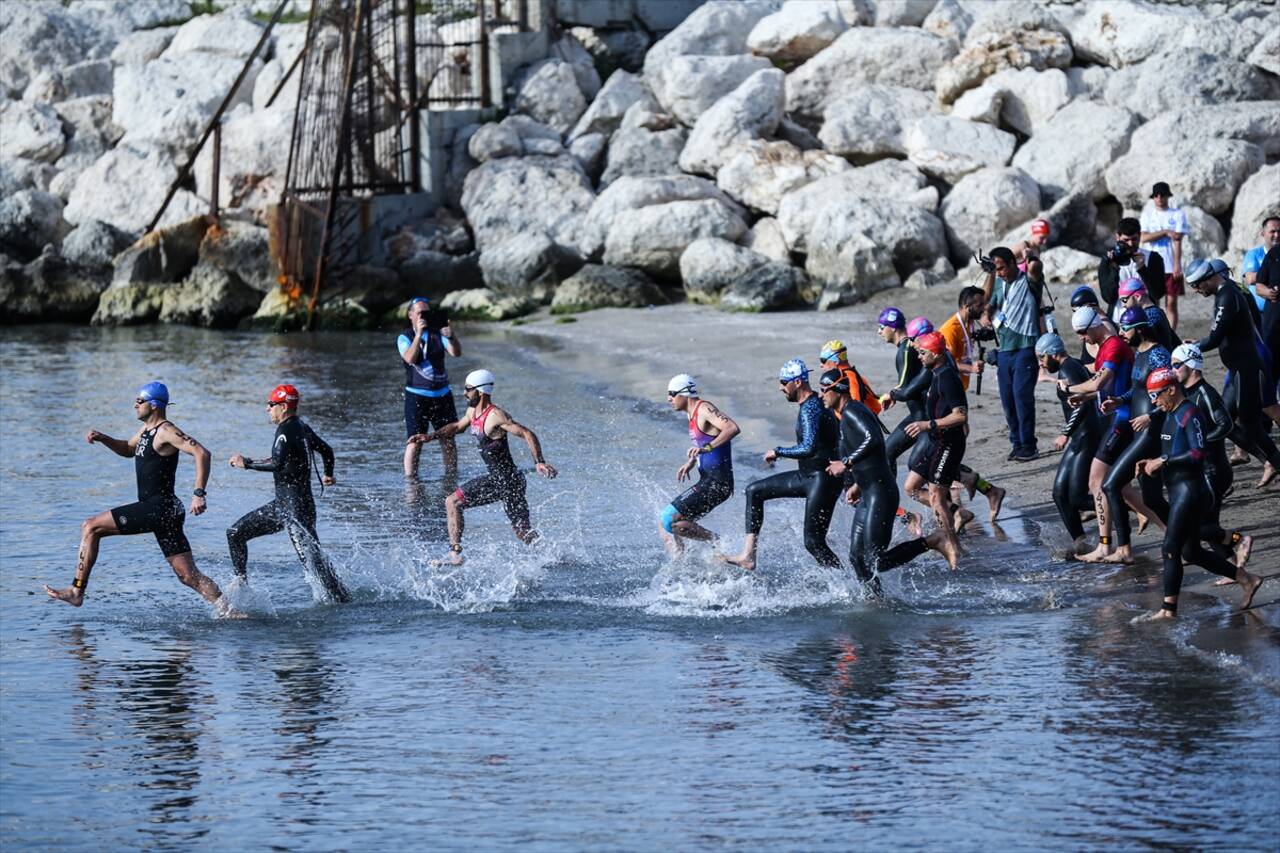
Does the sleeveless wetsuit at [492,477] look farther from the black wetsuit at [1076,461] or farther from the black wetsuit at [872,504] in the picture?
the black wetsuit at [1076,461]

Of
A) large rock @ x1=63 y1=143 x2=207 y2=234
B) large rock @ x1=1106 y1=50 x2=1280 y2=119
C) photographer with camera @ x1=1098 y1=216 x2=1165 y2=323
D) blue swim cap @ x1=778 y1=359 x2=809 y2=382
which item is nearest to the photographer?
blue swim cap @ x1=778 y1=359 x2=809 y2=382

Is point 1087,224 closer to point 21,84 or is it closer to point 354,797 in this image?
point 354,797

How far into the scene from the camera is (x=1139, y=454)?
1211 cm

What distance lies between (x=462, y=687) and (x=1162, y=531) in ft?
20.0

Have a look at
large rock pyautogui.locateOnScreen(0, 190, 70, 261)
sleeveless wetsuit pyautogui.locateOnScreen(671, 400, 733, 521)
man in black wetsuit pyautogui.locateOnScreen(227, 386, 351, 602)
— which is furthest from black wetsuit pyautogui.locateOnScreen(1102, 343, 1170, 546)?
large rock pyautogui.locateOnScreen(0, 190, 70, 261)

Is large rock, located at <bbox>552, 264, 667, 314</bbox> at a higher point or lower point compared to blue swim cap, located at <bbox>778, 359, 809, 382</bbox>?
higher

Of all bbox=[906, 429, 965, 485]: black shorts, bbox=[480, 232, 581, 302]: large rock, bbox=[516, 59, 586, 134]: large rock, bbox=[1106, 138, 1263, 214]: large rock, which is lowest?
bbox=[906, 429, 965, 485]: black shorts

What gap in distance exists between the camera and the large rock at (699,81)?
3322 centimetres

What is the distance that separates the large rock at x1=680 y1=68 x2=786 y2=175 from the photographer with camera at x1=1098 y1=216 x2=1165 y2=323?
572 inches

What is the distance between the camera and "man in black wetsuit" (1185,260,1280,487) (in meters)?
14.1

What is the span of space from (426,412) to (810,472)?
19.3 ft

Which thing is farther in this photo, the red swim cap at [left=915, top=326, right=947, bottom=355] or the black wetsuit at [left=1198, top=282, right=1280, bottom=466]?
the black wetsuit at [left=1198, top=282, right=1280, bottom=466]

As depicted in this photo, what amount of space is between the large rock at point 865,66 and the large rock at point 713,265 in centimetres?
495

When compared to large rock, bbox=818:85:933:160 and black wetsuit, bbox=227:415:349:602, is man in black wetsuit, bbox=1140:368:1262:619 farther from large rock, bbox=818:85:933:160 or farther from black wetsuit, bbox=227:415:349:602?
large rock, bbox=818:85:933:160
